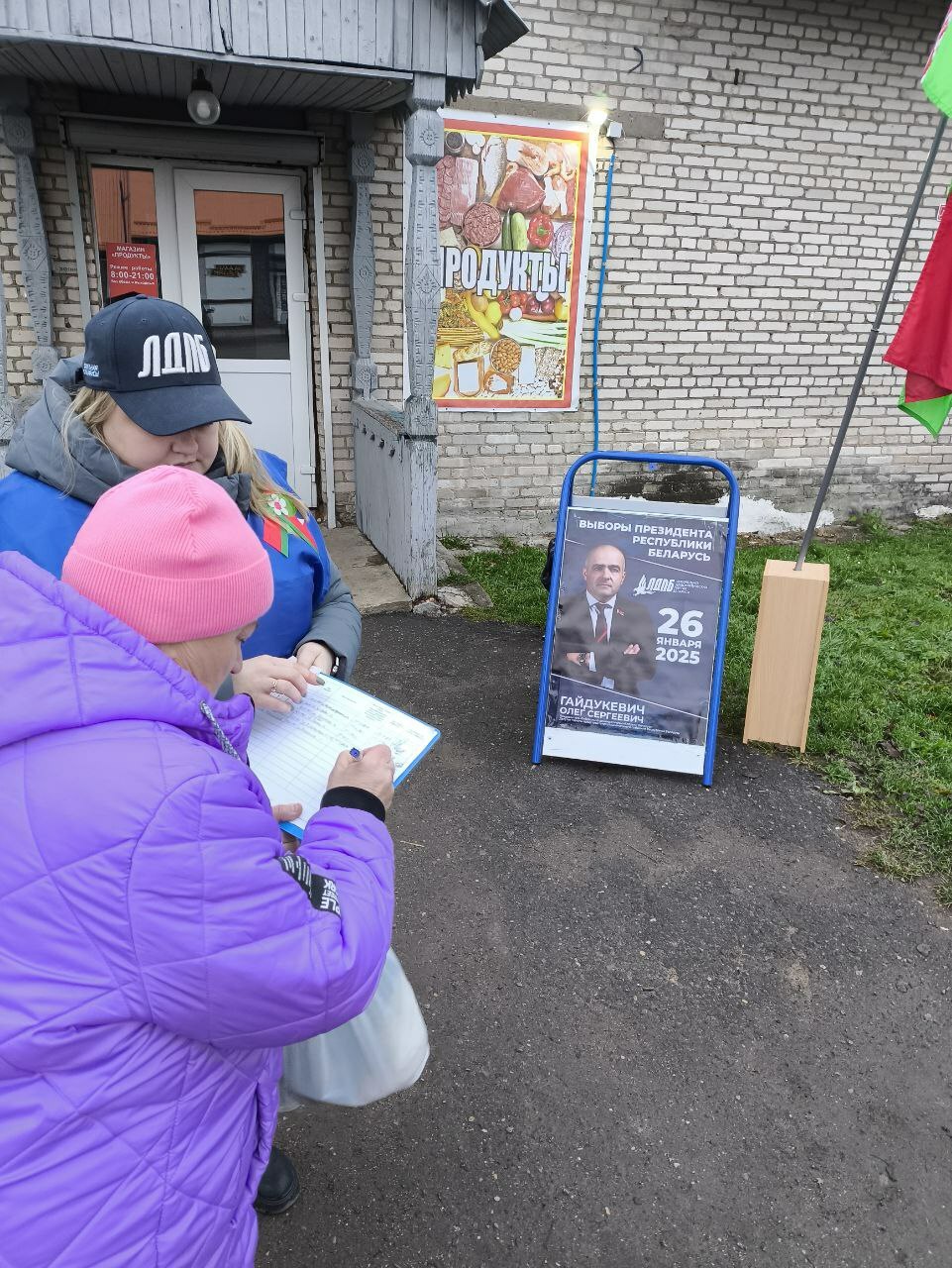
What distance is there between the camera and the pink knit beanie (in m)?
1.13

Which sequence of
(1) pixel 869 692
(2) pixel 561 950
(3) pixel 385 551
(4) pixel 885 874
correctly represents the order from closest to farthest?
(2) pixel 561 950 → (4) pixel 885 874 → (1) pixel 869 692 → (3) pixel 385 551

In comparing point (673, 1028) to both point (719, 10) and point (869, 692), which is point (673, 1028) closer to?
point (869, 692)

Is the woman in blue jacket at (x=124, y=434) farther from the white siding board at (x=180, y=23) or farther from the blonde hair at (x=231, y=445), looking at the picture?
the white siding board at (x=180, y=23)

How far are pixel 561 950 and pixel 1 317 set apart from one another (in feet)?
16.5

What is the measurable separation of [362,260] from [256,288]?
870mm

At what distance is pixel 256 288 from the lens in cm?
689

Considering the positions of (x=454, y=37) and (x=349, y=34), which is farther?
(x=454, y=37)

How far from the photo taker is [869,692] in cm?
495

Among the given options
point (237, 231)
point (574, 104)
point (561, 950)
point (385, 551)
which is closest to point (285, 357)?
point (237, 231)

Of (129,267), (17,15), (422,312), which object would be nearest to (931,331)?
(422,312)

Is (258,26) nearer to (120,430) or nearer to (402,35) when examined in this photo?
(402,35)

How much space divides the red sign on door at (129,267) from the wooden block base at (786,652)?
4.94 meters
